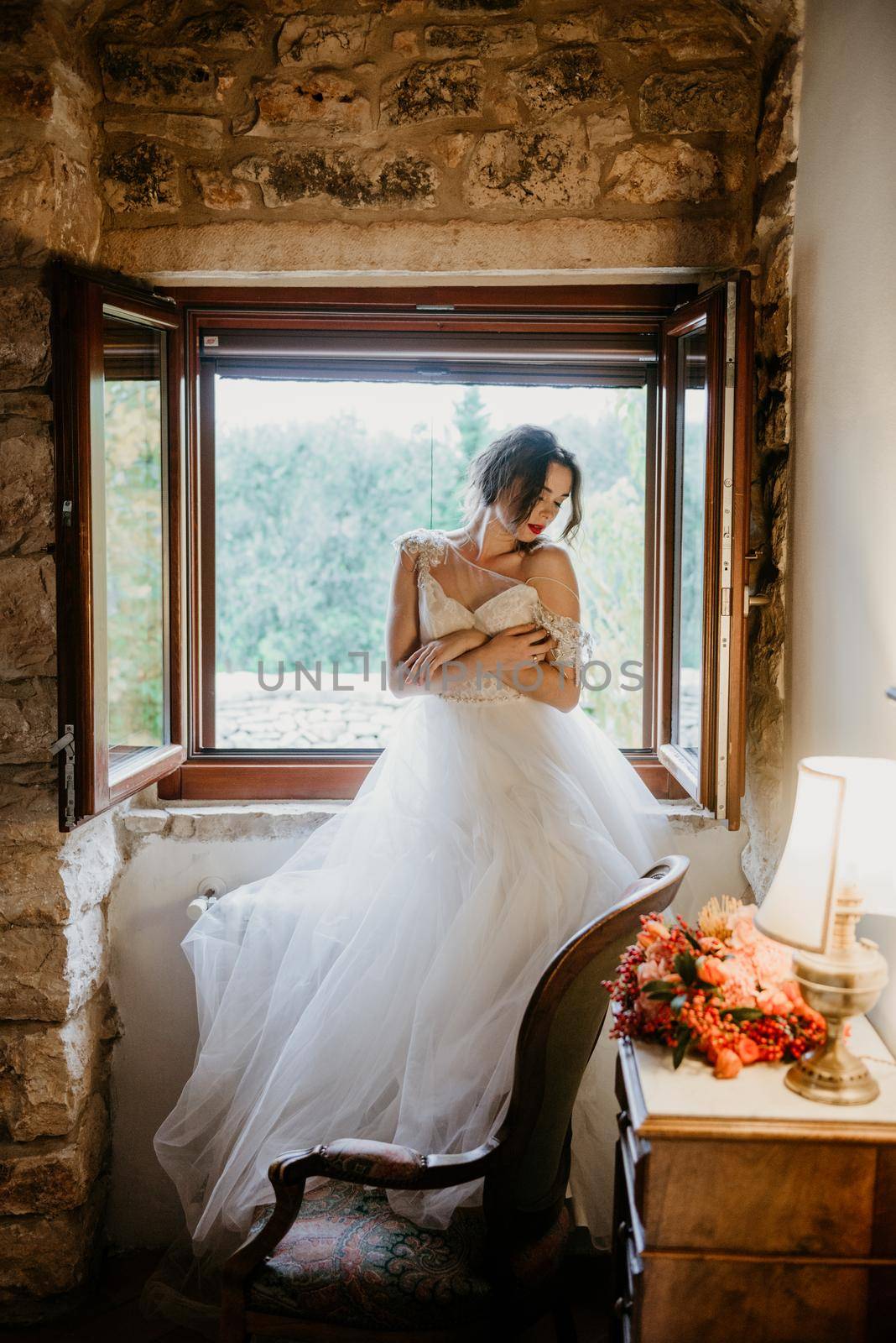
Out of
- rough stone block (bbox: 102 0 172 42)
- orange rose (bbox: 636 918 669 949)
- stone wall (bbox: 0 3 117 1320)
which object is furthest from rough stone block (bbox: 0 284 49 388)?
orange rose (bbox: 636 918 669 949)

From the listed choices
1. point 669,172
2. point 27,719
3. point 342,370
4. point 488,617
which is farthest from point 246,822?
point 669,172

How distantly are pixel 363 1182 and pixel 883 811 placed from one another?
1051mm

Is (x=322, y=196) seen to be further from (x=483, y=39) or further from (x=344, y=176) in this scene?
(x=483, y=39)

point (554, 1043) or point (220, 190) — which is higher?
point (220, 190)

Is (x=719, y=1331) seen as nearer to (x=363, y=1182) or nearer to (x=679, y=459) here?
(x=363, y=1182)

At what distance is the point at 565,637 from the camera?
2383mm

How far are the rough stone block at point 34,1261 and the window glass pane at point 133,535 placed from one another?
114cm

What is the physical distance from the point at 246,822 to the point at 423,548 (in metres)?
0.91

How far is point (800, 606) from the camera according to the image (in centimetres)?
225

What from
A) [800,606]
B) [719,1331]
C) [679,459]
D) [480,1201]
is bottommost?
[480,1201]

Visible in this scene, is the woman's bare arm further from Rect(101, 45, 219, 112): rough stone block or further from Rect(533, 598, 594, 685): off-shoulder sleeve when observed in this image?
Rect(101, 45, 219, 112): rough stone block

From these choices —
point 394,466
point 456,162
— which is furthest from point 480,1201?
point 456,162

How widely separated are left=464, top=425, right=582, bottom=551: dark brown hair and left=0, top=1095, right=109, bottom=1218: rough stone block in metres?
1.90

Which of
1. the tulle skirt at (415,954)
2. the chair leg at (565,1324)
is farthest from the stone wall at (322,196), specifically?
the chair leg at (565,1324)
